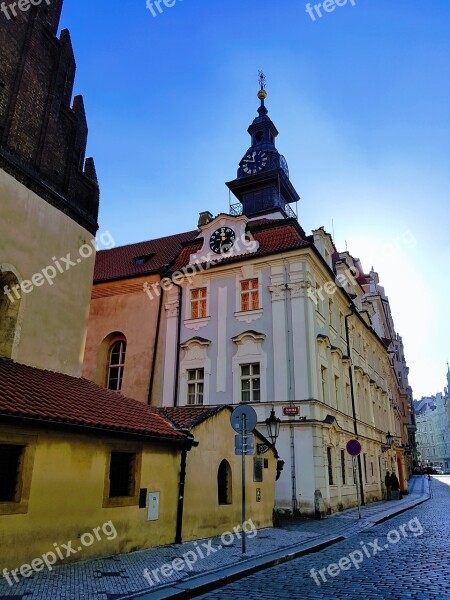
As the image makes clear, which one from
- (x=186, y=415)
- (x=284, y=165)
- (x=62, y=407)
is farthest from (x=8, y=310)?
(x=284, y=165)

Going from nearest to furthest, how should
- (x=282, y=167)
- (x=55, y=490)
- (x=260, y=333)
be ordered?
(x=55, y=490), (x=260, y=333), (x=282, y=167)

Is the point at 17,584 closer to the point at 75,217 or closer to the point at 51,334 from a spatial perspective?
the point at 51,334

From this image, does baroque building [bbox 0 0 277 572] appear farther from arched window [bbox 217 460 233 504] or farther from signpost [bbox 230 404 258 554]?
signpost [bbox 230 404 258 554]

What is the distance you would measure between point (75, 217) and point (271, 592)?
1147 centimetres

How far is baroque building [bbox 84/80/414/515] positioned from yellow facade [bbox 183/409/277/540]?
5456 millimetres

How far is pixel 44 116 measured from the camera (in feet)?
45.6

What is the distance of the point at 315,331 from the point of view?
2183 centimetres

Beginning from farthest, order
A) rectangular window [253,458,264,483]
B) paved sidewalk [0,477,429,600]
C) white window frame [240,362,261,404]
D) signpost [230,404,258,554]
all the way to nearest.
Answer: white window frame [240,362,261,404]
rectangular window [253,458,264,483]
signpost [230,404,258,554]
paved sidewalk [0,477,429,600]

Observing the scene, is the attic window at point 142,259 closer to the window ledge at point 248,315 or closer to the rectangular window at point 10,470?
the window ledge at point 248,315

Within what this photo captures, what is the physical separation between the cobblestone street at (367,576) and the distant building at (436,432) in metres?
123

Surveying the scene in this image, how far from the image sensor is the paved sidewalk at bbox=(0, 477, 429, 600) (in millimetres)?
6625

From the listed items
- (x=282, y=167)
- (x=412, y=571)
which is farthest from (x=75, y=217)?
(x=282, y=167)

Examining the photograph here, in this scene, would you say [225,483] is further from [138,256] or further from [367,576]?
[138,256]

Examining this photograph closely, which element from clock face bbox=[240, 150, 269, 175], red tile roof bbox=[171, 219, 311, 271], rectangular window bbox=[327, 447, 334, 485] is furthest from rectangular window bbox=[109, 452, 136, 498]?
clock face bbox=[240, 150, 269, 175]
